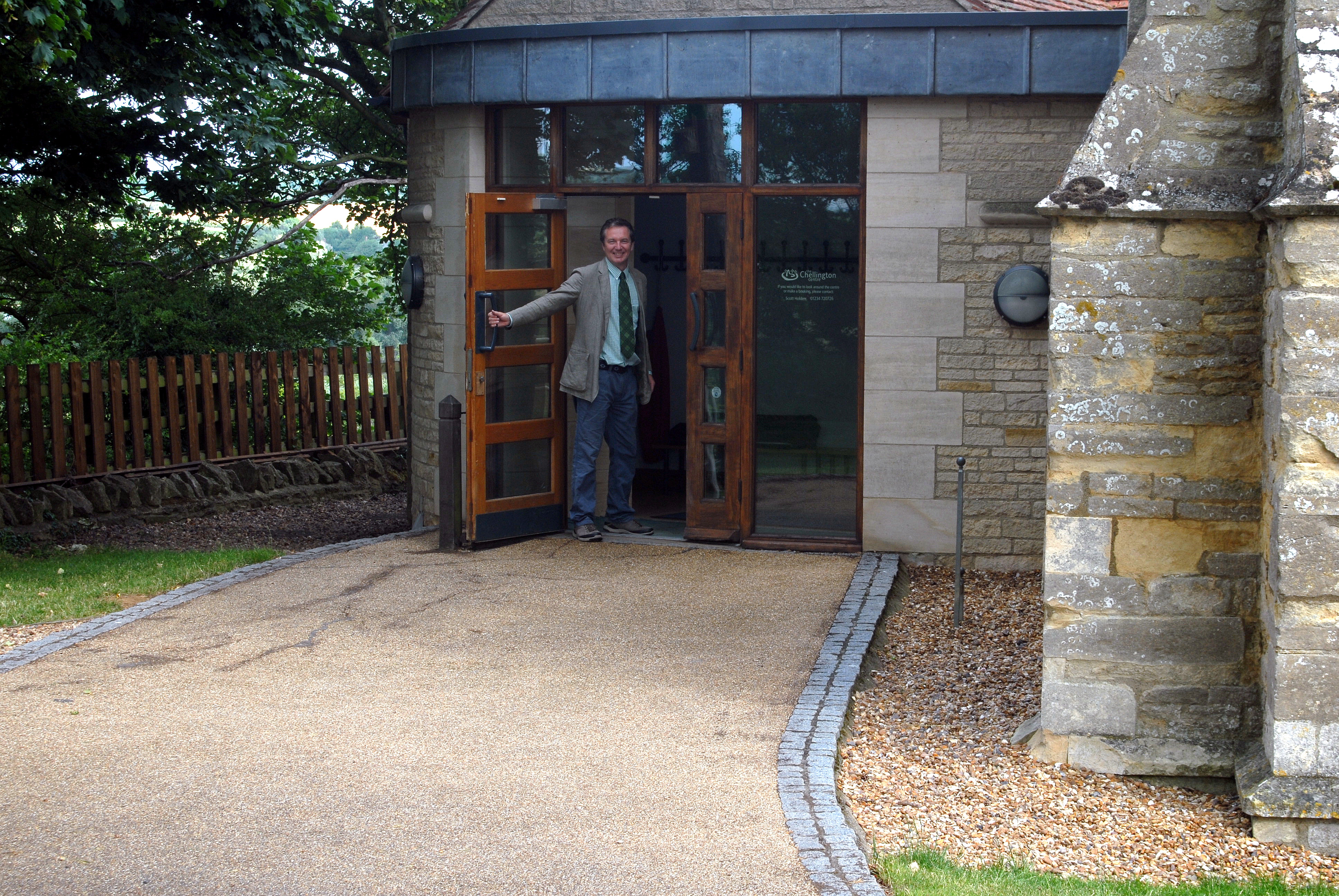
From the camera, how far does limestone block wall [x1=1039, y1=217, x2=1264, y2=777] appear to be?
5.02 metres

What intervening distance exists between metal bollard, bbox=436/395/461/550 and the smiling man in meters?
0.75

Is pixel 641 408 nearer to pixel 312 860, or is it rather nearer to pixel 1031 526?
pixel 1031 526

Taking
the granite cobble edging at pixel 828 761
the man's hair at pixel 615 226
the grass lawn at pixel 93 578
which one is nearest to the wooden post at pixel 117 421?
the grass lawn at pixel 93 578

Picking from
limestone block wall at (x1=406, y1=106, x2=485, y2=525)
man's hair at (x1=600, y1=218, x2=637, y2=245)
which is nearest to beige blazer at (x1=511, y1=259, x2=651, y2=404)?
man's hair at (x1=600, y1=218, x2=637, y2=245)

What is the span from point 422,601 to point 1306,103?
4.96 m

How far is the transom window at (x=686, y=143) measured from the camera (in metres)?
8.81

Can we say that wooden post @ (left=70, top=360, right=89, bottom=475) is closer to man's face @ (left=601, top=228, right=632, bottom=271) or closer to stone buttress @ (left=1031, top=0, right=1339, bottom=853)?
man's face @ (left=601, top=228, right=632, bottom=271)

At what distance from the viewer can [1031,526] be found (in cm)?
884

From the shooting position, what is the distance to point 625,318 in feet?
29.9

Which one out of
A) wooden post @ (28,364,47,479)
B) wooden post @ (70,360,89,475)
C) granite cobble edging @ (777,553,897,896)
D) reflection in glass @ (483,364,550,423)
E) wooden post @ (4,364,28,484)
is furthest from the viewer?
wooden post @ (70,360,89,475)

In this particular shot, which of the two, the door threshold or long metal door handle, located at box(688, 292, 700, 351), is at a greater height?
long metal door handle, located at box(688, 292, 700, 351)

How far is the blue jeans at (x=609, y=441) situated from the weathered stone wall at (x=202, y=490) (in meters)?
4.13

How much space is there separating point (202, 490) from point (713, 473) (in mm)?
5552

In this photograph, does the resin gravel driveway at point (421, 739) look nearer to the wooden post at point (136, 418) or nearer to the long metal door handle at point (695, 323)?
the long metal door handle at point (695, 323)
